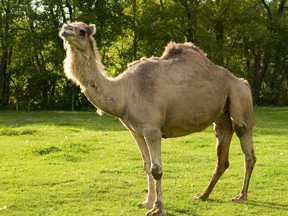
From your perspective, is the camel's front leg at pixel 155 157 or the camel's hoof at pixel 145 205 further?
the camel's hoof at pixel 145 205

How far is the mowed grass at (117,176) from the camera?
700 centimetres

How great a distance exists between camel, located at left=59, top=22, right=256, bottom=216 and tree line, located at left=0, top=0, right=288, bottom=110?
72.1 feet

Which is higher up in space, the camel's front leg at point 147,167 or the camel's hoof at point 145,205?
the camel's front leg at point 147,167

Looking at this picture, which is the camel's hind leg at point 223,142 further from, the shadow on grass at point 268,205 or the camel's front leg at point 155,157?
the camel's front leg at point 155,157

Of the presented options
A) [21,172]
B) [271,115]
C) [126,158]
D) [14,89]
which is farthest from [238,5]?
[21,172]

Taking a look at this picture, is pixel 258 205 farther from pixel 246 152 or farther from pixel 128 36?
pixel 128 36

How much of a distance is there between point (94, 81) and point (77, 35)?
1.97ft

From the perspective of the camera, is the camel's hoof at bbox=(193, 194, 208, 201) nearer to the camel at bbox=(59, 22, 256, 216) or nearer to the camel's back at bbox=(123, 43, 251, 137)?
the camel at bbox=(59, 22, 256, 216)

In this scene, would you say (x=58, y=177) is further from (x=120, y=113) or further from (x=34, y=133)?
(x=34, y=133)


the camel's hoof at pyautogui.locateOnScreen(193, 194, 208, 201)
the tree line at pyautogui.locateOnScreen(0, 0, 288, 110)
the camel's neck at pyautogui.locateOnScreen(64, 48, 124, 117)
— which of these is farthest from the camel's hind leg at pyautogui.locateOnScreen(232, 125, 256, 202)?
the tree line at pyautogui.locateOnScreen(0, 0, 288, 110)

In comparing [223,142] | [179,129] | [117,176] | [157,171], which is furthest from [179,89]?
[117,176]

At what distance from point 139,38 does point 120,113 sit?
26804 millimetres

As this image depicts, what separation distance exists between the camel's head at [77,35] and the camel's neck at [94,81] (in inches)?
3.4

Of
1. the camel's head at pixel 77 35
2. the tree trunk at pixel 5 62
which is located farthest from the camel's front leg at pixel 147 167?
the tree trunk at pixel 5 62
